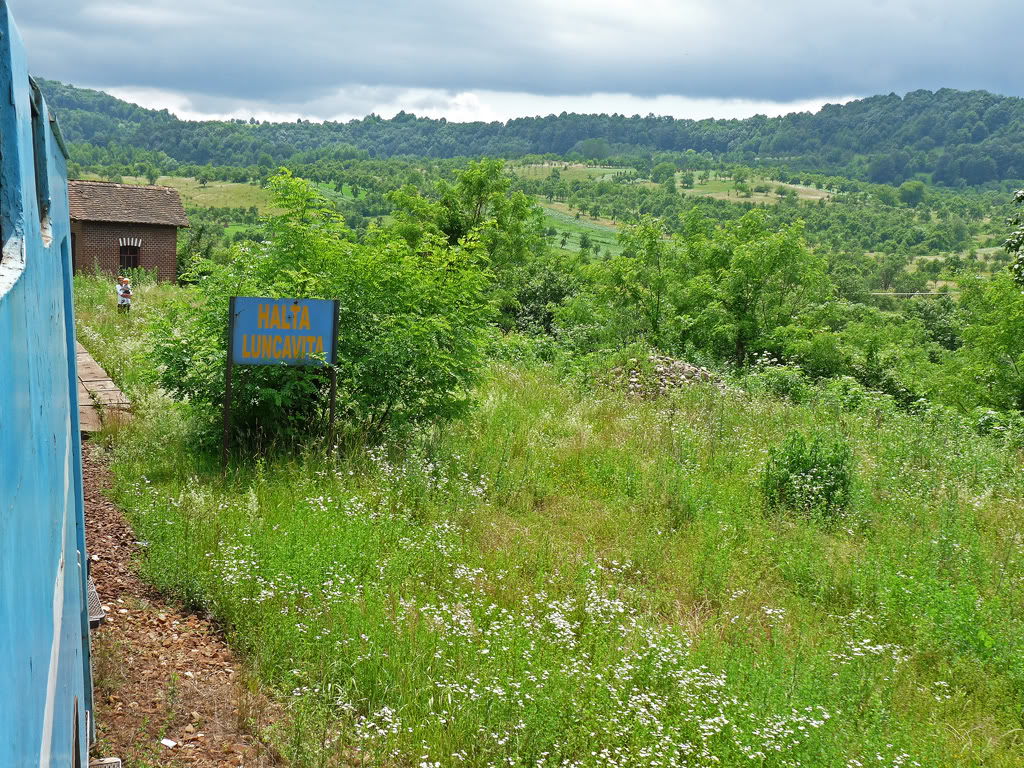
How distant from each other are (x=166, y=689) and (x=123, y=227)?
123 feet

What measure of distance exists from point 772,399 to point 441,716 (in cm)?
1026

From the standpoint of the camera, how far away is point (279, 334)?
7.62 metres

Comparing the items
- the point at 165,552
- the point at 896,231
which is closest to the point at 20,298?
the point at 165,552

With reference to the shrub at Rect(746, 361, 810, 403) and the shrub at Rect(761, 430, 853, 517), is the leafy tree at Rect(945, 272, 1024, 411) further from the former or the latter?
the shrub at Rect(761, 430, 853, 517)

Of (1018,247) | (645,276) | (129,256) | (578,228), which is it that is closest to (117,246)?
(129,256)

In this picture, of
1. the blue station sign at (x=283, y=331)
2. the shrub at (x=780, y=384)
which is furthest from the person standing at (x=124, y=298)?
the shrub at (x=780, y=384)

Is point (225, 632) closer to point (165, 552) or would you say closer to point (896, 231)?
point (165, 552)

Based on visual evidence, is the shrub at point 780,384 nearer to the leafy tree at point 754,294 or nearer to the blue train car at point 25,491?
the leafy tree at point 754,294

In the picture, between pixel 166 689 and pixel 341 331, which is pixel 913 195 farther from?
pixel 166 689

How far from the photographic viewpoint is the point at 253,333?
296 inches

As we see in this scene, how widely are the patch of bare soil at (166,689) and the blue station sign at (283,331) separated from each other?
2607mm

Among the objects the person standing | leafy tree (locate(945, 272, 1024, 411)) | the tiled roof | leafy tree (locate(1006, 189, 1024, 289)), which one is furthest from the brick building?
leafy tree (locate(1006, 189, 1024, 289))

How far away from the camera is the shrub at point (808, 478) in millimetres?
7973

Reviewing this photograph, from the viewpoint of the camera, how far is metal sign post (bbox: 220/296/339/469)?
7469 mm
